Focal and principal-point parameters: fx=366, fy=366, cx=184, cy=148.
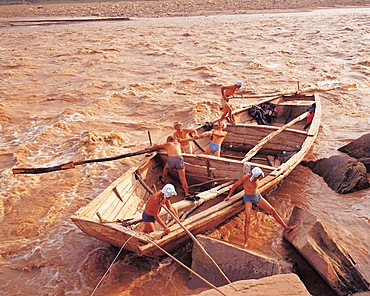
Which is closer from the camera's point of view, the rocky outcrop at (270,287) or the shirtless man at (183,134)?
the rocky outcrop at (270,287)

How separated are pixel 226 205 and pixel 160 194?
1493 millimetres

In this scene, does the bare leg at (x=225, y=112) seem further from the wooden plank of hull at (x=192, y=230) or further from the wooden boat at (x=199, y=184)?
the wooden plank of hull at (x=192, y=230)

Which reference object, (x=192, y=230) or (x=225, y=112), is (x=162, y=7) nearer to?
(x=225, y=112)

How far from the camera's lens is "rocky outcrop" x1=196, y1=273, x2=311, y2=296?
15.5ft

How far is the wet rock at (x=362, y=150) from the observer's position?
9.34 meters

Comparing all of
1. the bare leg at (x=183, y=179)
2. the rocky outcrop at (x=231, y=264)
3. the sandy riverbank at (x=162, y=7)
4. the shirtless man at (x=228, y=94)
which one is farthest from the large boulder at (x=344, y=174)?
the sandy riverbank at (x=162, y=7)

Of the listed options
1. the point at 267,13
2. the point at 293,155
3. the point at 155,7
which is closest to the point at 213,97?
the point at 293,155

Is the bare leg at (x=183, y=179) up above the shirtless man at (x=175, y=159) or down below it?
below

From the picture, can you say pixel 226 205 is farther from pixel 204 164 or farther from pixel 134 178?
pixel 134 178

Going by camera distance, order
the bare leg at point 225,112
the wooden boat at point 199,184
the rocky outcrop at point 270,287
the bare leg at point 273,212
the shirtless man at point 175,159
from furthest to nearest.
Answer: the bare leg at point 225,112, the shirtless man at point 175,159, the bare leg at point 273,212, the wooden boat at point 199,184, the rocky outcrop at point 270,287

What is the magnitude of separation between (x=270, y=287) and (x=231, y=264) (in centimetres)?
109

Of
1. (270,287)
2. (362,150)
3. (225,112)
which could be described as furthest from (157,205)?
(362,150)

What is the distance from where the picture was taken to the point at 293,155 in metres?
8.59

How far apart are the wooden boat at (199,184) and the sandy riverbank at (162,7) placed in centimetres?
3767
